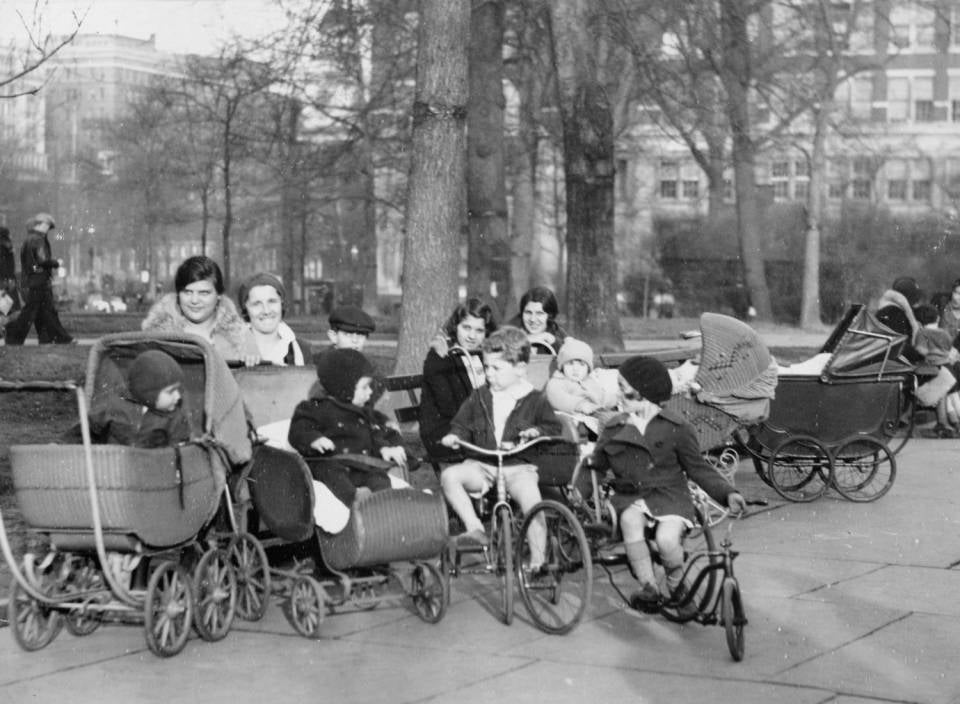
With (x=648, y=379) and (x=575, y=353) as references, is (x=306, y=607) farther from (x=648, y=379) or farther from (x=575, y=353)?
(x=575, y=353)

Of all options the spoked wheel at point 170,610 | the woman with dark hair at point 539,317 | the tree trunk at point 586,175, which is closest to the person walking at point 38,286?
the tree trunk at point 586,175

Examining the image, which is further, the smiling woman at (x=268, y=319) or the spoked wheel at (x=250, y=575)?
the smiling woman at (x=268, y=319)

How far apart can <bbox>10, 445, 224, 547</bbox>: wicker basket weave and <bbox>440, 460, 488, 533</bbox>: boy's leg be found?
1.61m

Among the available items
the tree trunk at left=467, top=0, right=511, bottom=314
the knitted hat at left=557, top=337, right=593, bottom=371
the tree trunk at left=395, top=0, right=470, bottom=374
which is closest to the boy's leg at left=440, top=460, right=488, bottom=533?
the knitted hat at left=557, top=337, right=593, bottom=371

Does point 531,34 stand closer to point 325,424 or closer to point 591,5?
point 591,5

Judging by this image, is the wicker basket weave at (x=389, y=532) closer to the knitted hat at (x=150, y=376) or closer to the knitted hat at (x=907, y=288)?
the knitted hat at (x=150, y=376)

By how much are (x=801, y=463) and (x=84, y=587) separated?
6.43 m

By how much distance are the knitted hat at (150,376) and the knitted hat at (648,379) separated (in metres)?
2.08

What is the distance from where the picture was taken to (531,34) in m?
25.3

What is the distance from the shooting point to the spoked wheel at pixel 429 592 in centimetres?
812

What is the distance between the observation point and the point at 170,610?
733cm

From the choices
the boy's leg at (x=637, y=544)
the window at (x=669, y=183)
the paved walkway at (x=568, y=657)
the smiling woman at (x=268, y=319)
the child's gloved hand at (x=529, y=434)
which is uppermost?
the window at (x=669, y=183)

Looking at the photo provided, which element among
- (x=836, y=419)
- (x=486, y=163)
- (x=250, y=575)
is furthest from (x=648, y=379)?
(x=486, y=163)

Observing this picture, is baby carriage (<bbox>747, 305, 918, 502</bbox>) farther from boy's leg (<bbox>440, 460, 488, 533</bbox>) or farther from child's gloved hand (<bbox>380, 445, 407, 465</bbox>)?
child's gloved hand (<bbox>380, 445, 407, 465</bbox>)
